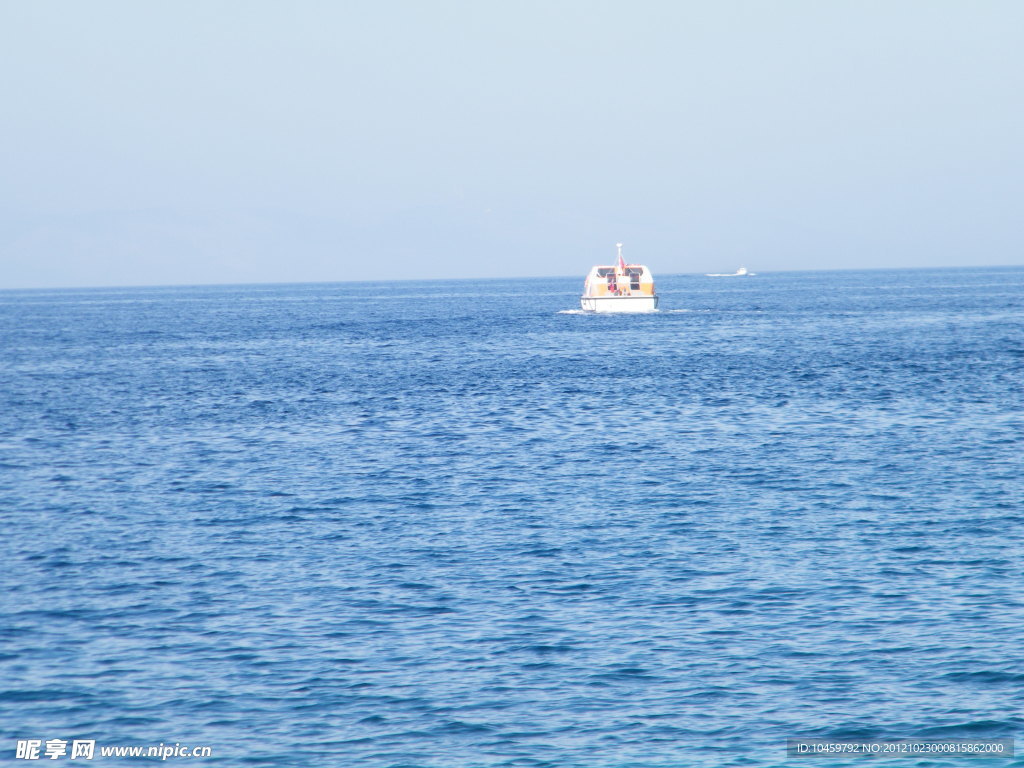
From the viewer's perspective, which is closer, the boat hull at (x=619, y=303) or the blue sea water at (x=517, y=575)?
the blue sea water at (x=517, y=575)

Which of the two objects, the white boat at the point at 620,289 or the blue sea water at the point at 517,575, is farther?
the white boat at the point at 620,289

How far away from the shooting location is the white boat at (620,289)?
367 ft

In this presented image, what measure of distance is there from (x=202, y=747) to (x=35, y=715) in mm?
2496

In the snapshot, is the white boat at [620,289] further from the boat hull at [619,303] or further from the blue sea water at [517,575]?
the blue sea water at [517,575]

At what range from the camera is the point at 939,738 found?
13844 millimetres

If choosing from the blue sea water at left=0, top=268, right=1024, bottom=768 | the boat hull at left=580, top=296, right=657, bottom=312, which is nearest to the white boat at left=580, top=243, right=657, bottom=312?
the boat hull at left=580, top=296, right=657, bottom=312

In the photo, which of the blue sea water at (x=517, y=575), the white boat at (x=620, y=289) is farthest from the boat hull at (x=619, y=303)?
the blue sea water at (x=517, y=575)

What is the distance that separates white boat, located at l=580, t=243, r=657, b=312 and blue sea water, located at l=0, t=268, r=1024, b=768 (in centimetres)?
6222

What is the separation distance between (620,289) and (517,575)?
3649 inches

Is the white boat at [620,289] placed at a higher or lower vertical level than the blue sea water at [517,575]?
higher

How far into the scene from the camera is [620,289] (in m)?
112

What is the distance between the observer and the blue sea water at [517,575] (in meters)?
14.6

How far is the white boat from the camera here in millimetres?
111875

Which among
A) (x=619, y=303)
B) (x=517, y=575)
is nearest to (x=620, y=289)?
(x=619, y=303)
